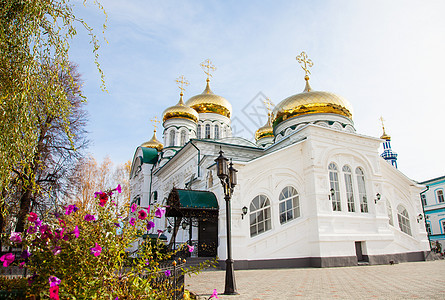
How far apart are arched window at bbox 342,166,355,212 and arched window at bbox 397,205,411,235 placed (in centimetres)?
393

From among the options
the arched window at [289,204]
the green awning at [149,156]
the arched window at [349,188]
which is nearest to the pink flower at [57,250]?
the arched window at [289,204]

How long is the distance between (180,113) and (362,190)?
1334cm

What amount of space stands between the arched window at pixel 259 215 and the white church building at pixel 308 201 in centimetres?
4

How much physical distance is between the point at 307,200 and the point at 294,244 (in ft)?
6.09

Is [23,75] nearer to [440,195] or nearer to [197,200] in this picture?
[197,200]

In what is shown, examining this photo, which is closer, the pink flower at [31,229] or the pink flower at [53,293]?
the pink flower at [53,293]

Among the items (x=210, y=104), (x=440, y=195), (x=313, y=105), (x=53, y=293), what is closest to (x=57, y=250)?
(x=53, y=293)

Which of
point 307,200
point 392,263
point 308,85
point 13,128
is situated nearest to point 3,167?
point 13,128

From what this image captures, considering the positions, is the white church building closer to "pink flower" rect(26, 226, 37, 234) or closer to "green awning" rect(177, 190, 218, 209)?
"green awning" rect(177, 190, 218, 209)

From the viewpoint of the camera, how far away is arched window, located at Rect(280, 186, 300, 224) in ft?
40.5

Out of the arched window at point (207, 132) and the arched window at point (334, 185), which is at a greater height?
the arched window at point (207, 132)

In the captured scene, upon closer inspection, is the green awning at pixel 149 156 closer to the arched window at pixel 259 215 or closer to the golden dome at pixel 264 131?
the golden dome at pixel 264 131

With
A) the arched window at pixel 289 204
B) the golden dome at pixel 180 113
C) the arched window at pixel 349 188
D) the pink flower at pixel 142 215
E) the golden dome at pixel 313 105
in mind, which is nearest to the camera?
the pink flower at pixel 142 215

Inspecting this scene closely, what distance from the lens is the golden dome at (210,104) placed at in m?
24.3
